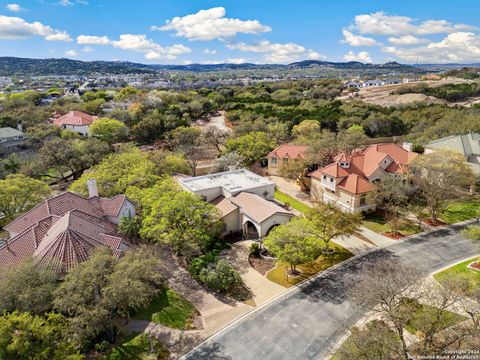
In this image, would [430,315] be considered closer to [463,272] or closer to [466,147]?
[463,272]

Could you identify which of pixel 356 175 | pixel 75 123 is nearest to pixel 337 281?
pixel 356 175

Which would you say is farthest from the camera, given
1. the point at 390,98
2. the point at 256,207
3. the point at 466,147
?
the point at 390,98

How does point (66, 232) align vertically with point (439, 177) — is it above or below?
below

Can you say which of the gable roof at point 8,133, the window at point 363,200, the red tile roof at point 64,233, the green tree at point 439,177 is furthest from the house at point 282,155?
the gable roof at point 8,133

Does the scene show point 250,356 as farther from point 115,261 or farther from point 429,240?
point 429,240

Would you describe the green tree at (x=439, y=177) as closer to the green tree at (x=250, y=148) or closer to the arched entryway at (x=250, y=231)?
the arched entryway at (x=250, y=231)

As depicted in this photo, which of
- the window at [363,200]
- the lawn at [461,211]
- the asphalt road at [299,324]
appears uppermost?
the window at [363,200]
